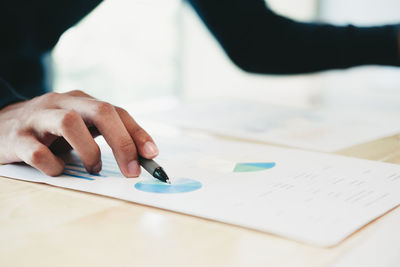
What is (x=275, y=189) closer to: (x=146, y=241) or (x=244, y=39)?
(x=146, y=241)

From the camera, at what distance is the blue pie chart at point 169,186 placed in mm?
453

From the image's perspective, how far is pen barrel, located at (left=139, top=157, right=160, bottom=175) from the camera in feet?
1.62

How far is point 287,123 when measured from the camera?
2.87 feet

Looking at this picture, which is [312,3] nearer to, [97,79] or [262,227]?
[97,79]

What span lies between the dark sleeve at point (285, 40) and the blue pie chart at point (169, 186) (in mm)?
699

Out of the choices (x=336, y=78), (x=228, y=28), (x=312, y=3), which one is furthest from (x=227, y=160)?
(x=312, y=3)

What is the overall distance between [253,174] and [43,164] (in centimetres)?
23

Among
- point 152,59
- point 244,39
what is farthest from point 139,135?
point 152,59

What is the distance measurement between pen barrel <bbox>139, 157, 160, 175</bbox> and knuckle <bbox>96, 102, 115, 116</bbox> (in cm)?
7

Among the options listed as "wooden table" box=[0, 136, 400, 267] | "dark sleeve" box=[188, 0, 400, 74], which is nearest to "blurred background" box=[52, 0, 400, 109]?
"dark sleeve" box=[188, 0, 400, 74]

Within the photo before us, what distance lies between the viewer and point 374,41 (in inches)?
40.9

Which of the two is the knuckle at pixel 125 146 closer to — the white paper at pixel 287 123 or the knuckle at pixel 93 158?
the knuckle at pixel 93 158

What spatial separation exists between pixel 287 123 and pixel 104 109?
44cm

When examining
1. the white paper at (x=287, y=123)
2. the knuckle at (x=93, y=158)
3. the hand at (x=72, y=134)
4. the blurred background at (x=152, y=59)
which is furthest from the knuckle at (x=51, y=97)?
the blurred background at (x=152, y=59)
